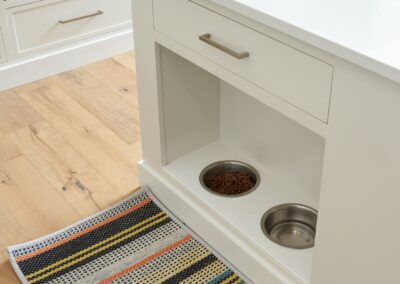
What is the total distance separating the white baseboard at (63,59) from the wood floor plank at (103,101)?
0.16ft

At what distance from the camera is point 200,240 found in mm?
1783

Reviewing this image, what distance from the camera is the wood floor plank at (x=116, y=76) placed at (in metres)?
2.55

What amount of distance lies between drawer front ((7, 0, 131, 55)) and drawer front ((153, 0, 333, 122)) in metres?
1.12

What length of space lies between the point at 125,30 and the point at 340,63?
6.10ft

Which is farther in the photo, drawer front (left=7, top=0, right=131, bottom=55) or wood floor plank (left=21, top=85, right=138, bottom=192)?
drawer front (left=7, top=0, right=131, bottom=55)

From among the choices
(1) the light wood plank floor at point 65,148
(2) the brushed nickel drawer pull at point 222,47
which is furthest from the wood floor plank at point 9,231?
(2) the brushed nickel drawer pull at point 222,47

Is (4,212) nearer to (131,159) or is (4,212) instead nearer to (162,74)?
(131,159)

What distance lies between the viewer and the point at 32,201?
1967mm

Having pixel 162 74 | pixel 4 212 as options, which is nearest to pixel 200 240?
pixel 162 74

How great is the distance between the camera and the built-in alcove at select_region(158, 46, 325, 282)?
1671 millimetres

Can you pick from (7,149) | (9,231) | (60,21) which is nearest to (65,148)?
(7,149)

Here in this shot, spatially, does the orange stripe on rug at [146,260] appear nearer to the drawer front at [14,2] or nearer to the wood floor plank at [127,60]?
the wood floor plank at [127,60]

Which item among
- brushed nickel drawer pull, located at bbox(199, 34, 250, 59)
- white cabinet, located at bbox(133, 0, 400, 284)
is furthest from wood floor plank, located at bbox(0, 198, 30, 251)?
brushed nickel drawer pull, located at bbox(199, 34, 250, 59)

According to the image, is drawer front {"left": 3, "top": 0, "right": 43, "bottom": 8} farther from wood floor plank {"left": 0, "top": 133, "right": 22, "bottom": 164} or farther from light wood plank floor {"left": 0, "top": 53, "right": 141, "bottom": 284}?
wood floor plank {"left": 0, "top": 133, "right": 22, "bottom": 164}
